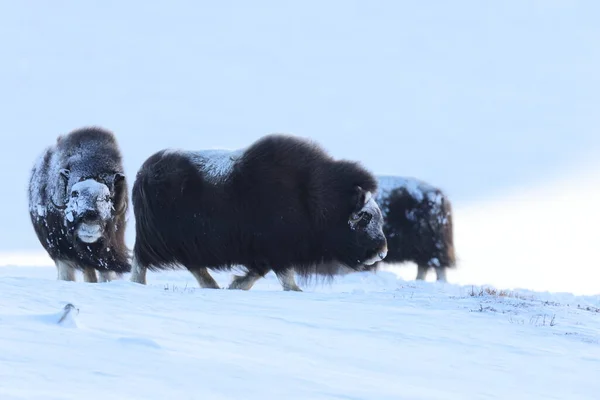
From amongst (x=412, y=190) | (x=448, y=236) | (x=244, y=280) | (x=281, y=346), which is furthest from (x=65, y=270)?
(x=448, y=236)

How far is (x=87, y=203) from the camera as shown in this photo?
8484 mm

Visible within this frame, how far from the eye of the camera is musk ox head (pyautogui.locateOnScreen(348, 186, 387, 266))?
862cm

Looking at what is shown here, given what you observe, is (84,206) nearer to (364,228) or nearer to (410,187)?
(364,228)

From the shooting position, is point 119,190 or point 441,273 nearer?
point 119,190

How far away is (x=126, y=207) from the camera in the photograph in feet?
30.3

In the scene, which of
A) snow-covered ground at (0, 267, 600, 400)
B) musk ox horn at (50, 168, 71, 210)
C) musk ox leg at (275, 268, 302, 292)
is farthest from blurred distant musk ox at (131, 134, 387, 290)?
snow-covered ground at (0, 267, 600, 400)

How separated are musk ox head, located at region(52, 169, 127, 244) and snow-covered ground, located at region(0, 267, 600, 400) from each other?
6.87ft

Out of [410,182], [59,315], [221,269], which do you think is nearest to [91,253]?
[221,269]

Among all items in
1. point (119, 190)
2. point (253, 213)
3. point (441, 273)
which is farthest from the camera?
point (441, 273)

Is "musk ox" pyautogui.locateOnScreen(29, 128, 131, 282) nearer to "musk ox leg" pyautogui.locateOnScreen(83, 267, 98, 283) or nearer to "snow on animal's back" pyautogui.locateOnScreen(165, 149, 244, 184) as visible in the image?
"musk ox leg" pyautogui.locateOnScreen(83, 267, 98, 283)

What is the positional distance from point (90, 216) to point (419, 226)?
726 centimetres

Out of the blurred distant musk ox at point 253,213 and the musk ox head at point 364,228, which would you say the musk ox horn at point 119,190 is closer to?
the blurred distant musk ox at point 253,213

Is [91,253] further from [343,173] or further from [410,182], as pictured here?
[410,182]

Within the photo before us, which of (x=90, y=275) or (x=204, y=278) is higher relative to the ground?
(x=204, y=278)
